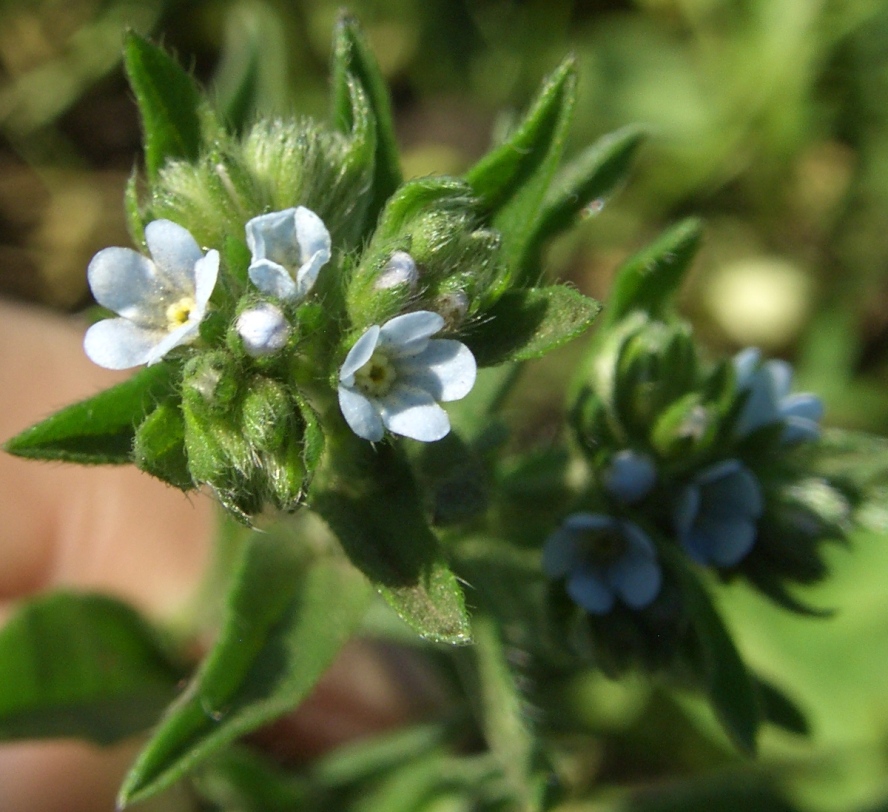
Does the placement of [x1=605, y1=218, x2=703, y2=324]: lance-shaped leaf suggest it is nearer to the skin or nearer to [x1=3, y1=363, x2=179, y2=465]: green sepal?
[x1=3, y1=363, x2=179, y2=465]: green sepal

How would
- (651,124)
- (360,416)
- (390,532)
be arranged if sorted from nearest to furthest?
1. (360,416)
2. (390,532)
3. (651,124)

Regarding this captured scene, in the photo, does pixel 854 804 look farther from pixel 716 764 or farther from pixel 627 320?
pixel 627 320

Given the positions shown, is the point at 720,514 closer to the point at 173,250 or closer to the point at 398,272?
the point at 398,272

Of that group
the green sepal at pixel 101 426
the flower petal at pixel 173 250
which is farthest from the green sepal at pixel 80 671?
the flower petal at pixel 173 250

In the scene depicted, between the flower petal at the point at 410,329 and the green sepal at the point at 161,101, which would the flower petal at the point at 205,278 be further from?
the green sepal at the point at 161,101

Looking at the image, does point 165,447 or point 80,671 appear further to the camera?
point 80,671

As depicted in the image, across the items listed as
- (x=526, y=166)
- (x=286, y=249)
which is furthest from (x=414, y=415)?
(x=526, y=166)
